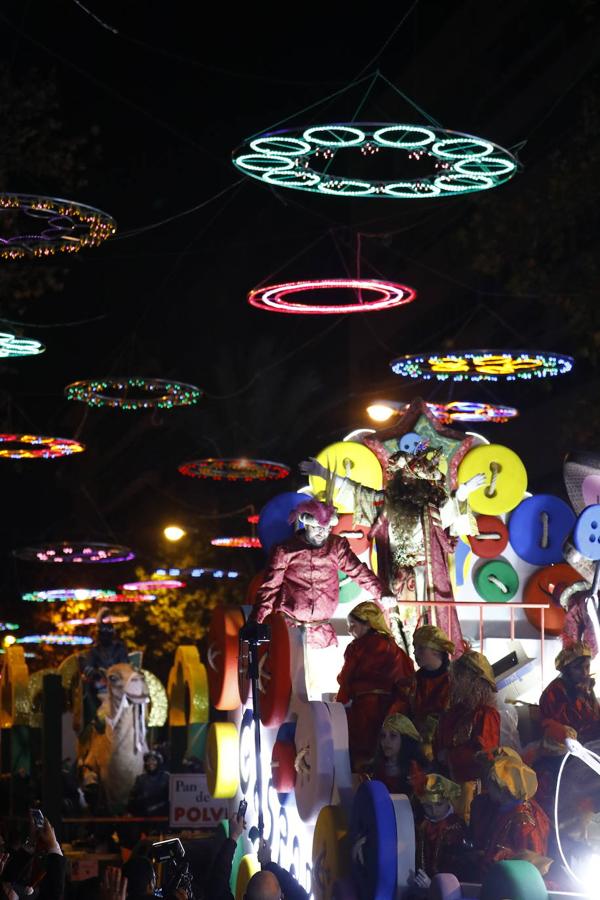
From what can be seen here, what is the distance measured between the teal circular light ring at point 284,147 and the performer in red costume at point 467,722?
4866mm

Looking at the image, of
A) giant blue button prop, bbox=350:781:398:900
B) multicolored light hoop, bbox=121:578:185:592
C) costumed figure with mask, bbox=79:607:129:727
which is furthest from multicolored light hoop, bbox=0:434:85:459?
giant blue button prop, bbox=350:781:398:900

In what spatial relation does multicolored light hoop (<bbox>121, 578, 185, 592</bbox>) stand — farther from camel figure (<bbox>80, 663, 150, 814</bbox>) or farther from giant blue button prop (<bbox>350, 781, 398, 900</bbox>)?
giant blue button prop (<bbox>350, 781, 398, 900</bbox>)

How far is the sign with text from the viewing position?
16.3 metres

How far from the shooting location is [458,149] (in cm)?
1348

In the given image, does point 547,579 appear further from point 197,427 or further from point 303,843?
point 197,427

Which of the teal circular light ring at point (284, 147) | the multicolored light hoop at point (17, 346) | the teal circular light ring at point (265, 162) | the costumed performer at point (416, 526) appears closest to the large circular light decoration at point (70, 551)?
the multicolored light hoop at point (17, 346)

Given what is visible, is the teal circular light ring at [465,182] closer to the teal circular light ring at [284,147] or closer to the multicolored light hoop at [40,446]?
the teal circular light ring at [284,147]

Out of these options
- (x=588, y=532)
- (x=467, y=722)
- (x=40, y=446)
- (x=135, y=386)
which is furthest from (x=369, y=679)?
(x=40, y=446)

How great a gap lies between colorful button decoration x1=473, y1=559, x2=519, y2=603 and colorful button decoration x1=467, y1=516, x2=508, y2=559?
0.10 m

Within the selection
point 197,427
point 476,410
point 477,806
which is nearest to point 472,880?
point 477,806

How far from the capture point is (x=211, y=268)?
39938 millimetres

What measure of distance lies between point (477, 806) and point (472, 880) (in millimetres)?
421

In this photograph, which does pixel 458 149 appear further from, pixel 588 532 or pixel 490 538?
pixel 490 538

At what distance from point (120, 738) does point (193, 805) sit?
5542 mm
